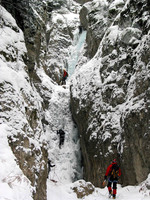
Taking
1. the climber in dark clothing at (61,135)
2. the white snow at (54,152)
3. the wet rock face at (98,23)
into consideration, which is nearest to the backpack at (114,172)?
the white snow at (54,152)

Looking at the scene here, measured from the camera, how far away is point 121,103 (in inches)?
422

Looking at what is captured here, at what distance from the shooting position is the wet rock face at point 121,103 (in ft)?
29.1

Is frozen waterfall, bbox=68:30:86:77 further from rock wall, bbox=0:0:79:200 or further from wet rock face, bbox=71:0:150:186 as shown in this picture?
rock wall, bbox=0:0:79:200

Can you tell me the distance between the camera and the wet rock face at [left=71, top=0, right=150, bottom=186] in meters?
8.87

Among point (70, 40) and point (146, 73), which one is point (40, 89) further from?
point (70, 40)

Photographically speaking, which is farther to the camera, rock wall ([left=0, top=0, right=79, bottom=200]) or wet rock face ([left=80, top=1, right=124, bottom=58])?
wet rock face ([left=80, top=1, right=124, bottom=58])

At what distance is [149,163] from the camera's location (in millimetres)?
8039

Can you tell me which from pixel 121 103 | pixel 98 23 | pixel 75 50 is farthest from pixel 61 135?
pixel 75 50

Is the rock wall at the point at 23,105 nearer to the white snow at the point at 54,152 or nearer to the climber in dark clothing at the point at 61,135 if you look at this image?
the white snow at the point at 54,152

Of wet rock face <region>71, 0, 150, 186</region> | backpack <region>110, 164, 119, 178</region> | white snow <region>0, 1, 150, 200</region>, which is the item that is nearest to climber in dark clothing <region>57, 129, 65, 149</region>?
white snow <region>0, 1, 150, 200</region>

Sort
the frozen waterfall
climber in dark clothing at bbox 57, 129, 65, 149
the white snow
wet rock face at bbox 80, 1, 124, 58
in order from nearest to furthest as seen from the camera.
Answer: the white snow < climber in dark clothing at bbox 57, 129, 65, 149 < wet rock face at bbox 80, 1, 124, 58 < the frozen waterfall

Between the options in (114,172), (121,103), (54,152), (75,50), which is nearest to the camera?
(114,172)

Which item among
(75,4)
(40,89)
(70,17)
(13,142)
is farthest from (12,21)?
(75,4)

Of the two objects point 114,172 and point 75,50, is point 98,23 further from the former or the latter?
point 114,172
